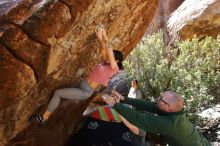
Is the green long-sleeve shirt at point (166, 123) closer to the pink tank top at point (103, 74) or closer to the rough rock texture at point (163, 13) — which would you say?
the pink tank top at point (103, 74)

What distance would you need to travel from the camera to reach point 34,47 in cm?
559

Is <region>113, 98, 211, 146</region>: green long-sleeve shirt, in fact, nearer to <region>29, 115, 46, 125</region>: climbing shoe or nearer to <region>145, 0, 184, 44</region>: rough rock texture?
<region>29, 115, 46, 125</region>: climbing shoe

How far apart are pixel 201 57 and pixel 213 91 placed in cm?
132

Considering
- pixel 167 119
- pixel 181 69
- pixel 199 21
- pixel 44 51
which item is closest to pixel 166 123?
pixel 167 119

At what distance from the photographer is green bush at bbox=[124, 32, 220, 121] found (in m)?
10.8

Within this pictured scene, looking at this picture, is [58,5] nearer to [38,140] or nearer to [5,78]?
[5,78]

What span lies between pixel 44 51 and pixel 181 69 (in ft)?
20.5

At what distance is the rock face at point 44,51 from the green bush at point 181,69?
12.9ft

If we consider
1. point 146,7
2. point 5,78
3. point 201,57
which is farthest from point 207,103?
point 5,78

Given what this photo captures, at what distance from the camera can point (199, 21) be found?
52.2 feet

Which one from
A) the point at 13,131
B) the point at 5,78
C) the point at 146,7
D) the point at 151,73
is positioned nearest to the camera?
the point at 5,78

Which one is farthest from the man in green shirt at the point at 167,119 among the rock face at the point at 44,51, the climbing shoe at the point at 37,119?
the climbing shoe at the point at 37,119

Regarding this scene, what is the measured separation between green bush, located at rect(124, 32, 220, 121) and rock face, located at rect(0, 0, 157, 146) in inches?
154

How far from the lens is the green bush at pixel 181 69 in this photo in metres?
10.8
